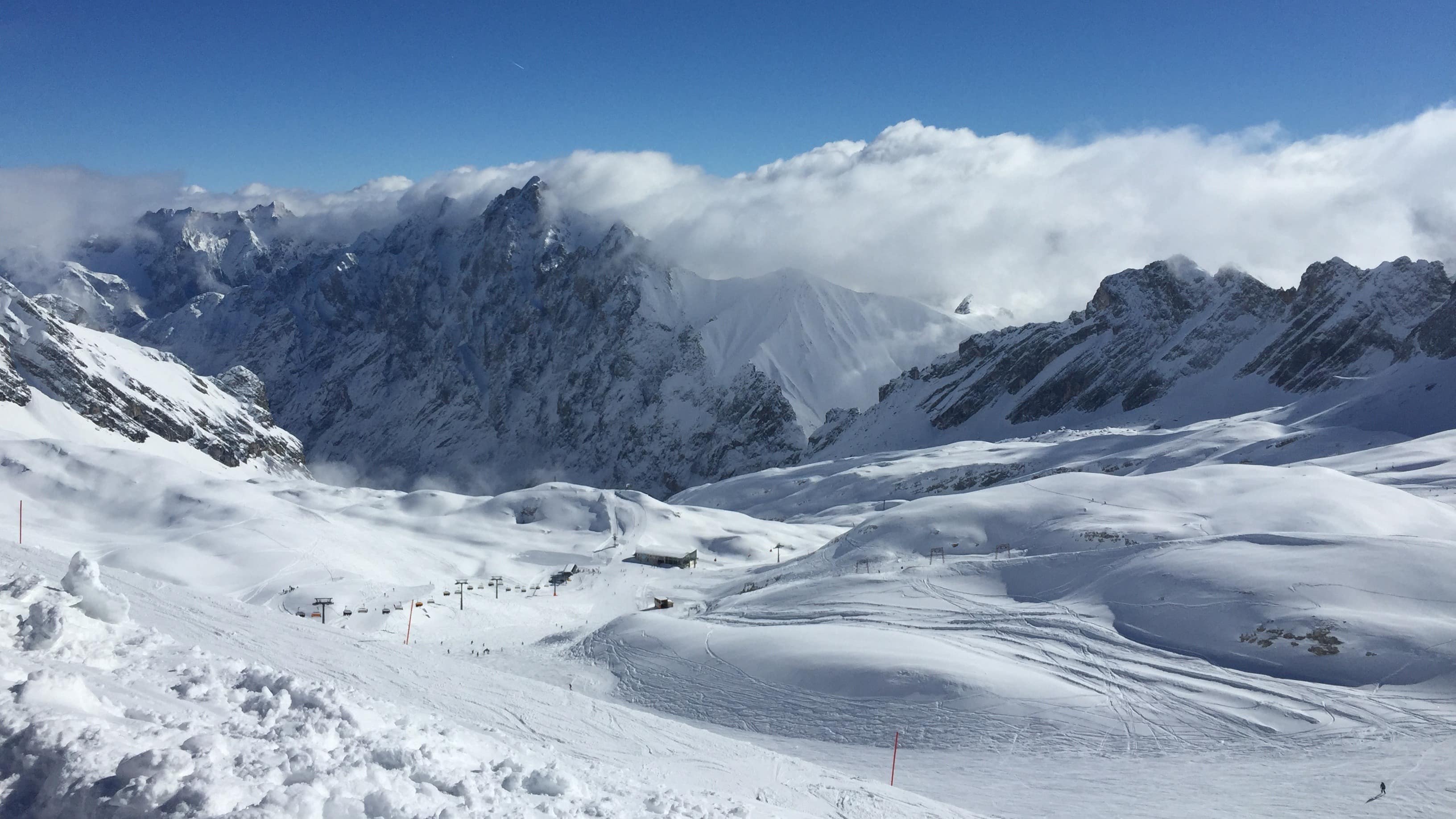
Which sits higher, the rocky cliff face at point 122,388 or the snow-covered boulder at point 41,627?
the rocky cliff face at point 122,388

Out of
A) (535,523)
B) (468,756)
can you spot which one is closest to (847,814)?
(468,756)

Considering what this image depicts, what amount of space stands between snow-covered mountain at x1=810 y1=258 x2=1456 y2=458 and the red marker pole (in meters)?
85.1

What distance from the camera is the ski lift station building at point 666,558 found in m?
67.1

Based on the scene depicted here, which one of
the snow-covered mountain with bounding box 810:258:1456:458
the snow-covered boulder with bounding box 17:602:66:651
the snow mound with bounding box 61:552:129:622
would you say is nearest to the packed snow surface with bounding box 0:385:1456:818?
the snow-covered boulder with bounding box 17:602:66:651

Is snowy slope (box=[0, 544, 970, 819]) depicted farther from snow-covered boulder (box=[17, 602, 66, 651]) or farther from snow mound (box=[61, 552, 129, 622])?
snow mound (box=[61, 552, 129, 622])

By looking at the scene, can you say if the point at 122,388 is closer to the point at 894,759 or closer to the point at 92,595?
the point at 92,595

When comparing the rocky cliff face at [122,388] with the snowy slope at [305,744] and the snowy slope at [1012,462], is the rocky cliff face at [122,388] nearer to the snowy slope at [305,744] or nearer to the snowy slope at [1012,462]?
the snowy slope at [1012,462]

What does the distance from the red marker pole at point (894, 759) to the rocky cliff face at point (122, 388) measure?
379ft

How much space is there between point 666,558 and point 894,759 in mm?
47777

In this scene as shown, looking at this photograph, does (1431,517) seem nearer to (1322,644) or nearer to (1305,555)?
(1305,555)

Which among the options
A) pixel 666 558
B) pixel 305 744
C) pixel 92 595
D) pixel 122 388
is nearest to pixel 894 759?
pixel 305 744

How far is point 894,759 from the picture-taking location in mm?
20828

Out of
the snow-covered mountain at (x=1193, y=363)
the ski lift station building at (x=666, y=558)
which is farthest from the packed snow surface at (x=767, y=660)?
the snow-covered mountain at (x=1193, y=363)

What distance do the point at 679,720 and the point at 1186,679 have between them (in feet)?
43.8
